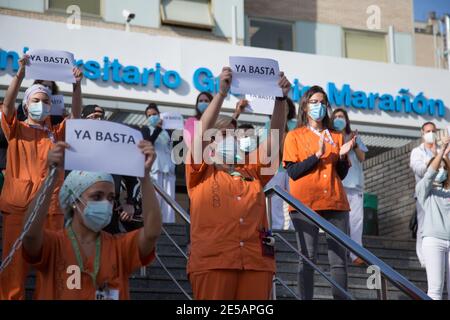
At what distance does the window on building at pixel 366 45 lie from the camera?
66.8ft

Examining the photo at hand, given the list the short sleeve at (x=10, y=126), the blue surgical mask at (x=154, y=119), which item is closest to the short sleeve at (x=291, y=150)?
the short sleeve at (x=10, y=126)

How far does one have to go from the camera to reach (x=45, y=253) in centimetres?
458

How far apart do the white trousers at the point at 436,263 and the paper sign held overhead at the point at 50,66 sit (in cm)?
362

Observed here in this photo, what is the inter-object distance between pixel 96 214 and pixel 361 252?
6.47 feet

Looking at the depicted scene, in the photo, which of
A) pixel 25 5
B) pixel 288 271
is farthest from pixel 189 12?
pixel 288 271

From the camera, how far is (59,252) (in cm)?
464

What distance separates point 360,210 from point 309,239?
131 inches

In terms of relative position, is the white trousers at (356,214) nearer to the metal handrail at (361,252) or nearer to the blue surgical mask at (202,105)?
the blue surgical mask at (202,105)

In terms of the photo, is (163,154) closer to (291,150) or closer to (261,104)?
(291,150)

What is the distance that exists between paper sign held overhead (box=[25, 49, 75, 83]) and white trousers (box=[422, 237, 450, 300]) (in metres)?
3.62

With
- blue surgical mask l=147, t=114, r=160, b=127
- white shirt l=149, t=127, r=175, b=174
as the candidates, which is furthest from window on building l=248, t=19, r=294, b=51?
blue surgical mask l=147, t=114, r=160, b=127

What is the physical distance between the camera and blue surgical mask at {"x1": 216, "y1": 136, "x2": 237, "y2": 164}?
575 cm

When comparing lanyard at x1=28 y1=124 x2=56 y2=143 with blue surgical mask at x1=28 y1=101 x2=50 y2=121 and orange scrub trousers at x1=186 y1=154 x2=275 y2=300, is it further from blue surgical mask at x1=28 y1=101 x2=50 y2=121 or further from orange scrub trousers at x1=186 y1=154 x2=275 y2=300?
orange scrub trousers at x1=186 y1=154 x2=275 y2=300
